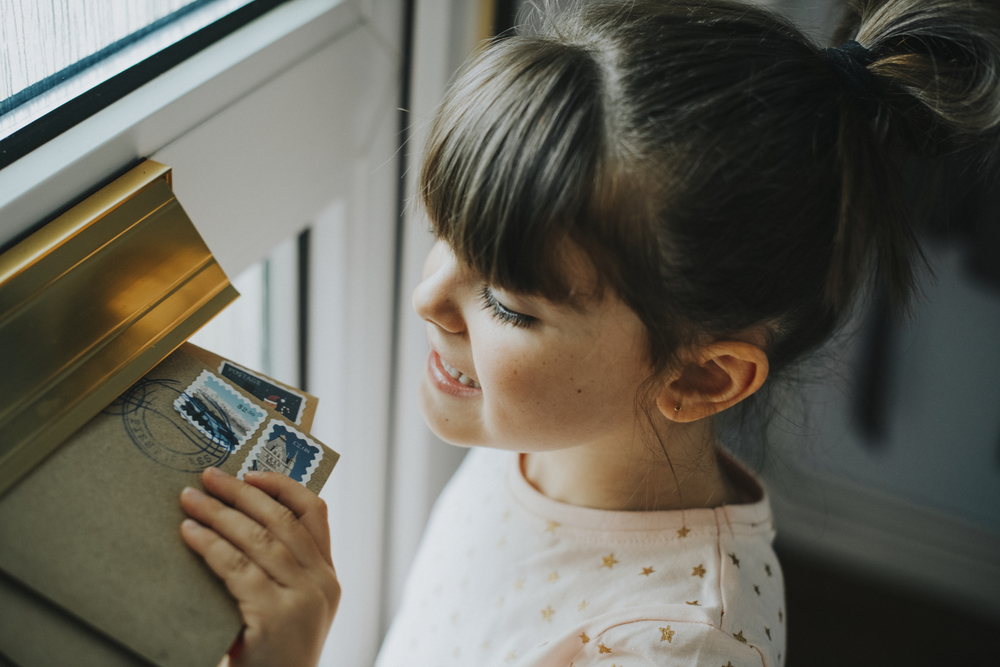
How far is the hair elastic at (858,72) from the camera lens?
0.58 meters

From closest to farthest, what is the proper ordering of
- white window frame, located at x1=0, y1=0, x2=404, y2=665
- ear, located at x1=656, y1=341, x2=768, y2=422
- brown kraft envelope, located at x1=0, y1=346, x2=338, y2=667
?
brown kraft envelope, located at x1=0, y1=346, x2=338, y2=667, white window frame, located at x1=0, y1=0, x2=404, y2=665, ear, located at x1=656, y1=341, x2=768, y2=422

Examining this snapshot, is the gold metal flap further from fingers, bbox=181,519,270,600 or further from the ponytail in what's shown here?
the ponytail

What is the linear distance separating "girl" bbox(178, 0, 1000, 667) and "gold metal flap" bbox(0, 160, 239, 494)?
0.09 metres

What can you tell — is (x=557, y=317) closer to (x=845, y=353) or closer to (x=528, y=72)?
(x=528, y=72)

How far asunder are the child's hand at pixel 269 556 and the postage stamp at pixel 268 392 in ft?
0.20

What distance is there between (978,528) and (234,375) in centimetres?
152

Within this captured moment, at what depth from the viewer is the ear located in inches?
24.0

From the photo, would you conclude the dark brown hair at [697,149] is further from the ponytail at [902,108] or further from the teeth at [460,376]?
the teeth at [460,376]

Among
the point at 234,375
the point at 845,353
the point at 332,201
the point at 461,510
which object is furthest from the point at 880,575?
the point at 234,375

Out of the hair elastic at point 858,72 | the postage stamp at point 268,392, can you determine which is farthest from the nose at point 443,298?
the hair elastic at point 858,72

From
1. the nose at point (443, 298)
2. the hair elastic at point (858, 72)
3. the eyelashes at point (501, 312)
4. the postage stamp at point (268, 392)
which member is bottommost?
the postage stamp at point (268, 392)

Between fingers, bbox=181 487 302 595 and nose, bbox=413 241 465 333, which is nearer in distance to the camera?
fingers, bbox=181 487 302 595

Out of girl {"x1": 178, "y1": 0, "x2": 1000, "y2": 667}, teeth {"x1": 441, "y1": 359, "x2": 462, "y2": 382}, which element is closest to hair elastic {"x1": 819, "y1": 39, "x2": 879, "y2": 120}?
girl {"x1": 178, "y1": 0, "x2": 1000, "y2": 667}

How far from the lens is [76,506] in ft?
1.40
